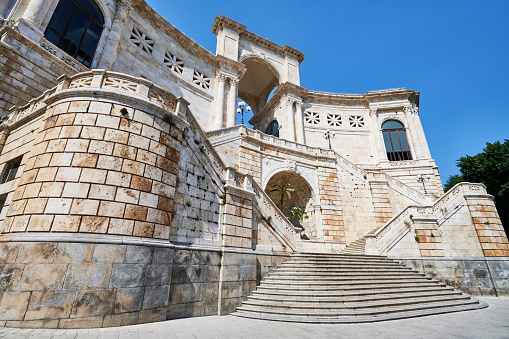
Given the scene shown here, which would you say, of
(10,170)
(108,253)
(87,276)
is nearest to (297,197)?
(108,253)

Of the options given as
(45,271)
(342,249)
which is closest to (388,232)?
(342,249)

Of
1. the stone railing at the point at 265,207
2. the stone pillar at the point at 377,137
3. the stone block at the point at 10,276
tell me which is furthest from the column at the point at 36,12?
the stone pillar at the point at 377,137

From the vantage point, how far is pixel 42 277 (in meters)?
5.13

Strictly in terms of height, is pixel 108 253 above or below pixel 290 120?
below

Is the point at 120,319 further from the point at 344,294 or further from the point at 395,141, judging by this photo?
the point at 395,141

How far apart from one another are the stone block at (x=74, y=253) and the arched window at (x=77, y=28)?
13886mm

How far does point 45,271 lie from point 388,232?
586 inches

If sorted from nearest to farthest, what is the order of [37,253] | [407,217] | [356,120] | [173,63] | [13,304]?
[13,304] < [37,253] < [407,217] < [173,63] < [356,120]

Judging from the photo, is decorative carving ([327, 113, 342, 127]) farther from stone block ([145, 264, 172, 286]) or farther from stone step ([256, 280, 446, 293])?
stone block ([145, 264, 172, 286])

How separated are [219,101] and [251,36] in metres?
11.7

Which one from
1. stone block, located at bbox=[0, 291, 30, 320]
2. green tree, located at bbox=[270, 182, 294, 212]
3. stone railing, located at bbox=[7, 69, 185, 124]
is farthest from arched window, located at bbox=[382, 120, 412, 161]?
stone block, located at bbox=[0, 291, 30, 320]

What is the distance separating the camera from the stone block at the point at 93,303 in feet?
16.7

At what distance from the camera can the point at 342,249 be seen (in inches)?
614

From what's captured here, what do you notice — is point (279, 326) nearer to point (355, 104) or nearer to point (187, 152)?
point (187, 152)
